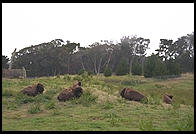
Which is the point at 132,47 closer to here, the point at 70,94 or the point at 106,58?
the point at 106,58

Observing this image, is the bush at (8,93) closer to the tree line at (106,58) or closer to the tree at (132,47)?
the tree line at (106,58)

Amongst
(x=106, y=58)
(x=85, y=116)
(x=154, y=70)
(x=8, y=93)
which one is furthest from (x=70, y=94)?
(x=106, y=58)

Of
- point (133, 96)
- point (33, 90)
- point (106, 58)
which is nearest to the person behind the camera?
point (133, 96)

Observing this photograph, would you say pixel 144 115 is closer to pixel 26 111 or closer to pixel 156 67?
pixel 26 111

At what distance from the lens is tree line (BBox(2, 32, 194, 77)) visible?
33.9m

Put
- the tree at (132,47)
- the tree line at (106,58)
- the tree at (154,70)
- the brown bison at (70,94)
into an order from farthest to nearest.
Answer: the tree at (132,47) → the tree line at (106,58) → the tree at (154,70) → the brown bison at (70,94)

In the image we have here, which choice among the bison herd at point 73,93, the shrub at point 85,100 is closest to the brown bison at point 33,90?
the bison herd at point 73,93

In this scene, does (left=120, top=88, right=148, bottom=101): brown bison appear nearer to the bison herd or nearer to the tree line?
the bison herd

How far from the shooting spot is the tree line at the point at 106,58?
3388 centimetres

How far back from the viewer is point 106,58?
46.0m

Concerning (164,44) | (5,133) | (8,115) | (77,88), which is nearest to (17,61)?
(164,44)

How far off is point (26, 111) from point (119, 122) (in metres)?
3.07

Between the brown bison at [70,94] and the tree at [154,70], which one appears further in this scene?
the tree at [154,70]

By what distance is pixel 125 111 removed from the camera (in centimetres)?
723
